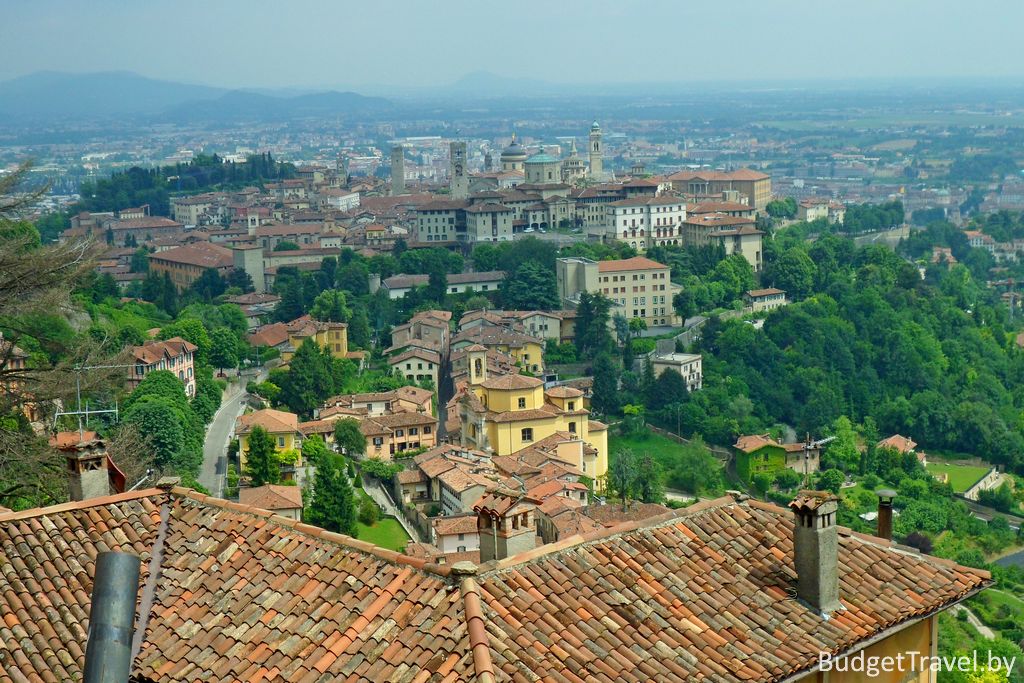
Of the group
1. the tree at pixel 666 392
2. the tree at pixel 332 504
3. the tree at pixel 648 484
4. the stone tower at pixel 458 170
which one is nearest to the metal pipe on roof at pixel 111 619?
the tree at pixel 332 504

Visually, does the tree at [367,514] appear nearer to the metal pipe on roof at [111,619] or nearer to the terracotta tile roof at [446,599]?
the terracotta tile roof at [446,599]

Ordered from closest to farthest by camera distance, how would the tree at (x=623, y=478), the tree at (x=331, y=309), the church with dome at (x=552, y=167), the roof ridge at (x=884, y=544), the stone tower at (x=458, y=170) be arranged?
the roof ridge at (x=884, y=544), the tree at (x=623, y=478), the tree at (x=331, y=309), the church with dome at (x=552, y=167), the stone tower at (x=458, y=170)

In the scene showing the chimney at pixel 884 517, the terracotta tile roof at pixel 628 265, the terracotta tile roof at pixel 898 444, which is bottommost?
the terracotta tile roof at pixel 898 444

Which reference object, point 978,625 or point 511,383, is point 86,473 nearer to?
point 978,625

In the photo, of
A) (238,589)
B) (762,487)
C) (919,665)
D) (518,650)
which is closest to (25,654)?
(238,589)

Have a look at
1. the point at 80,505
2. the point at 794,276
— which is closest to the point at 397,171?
the point at 794,276

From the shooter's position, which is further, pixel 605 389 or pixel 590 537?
pixel 605 389
